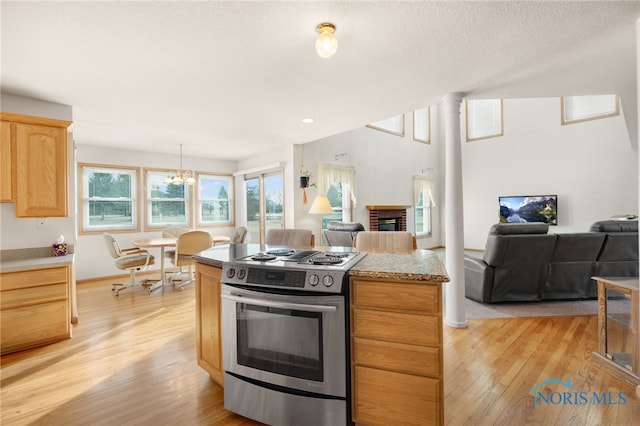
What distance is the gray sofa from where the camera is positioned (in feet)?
11.7

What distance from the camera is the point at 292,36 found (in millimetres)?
1973

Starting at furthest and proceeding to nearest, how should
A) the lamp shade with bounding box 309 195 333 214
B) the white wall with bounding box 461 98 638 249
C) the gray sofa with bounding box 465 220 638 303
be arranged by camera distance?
the white wall with bounding box 461 98 638 249 < the lamp shade with bounding box 309 195 333 214 < the gray sofa with bounding box 465 220 638 303

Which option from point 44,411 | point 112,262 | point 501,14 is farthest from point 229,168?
point 501,14

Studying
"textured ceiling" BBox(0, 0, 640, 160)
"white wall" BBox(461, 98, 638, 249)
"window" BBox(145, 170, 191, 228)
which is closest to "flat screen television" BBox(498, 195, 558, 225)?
"white wall" BBox(461, 98, 638, 249)

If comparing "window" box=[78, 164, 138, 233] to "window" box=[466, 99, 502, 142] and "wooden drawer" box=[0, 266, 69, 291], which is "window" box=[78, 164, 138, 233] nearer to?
"wooden drawer" box=[0, 266, 69, 291]

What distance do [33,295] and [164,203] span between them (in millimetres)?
3481

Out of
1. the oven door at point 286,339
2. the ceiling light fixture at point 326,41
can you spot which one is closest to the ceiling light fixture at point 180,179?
the oven door at point 286,339

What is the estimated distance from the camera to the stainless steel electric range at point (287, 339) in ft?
5.13

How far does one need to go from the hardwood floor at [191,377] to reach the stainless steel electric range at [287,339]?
0.28 m

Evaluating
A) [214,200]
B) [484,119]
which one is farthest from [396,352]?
[484,119]

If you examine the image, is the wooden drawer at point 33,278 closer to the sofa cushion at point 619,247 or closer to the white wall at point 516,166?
the white wall at point 516,166

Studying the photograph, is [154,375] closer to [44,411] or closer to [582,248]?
[44,411]

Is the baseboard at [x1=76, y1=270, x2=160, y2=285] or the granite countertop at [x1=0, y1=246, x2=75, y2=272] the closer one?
the granite countertop at [x1=0, y1=246, x2=75, y2=272]

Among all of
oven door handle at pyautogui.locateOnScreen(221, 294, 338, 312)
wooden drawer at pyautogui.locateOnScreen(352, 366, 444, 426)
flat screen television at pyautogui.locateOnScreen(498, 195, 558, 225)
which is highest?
flat screen television at pyautogui.locateOnScreen(498, 195, 558, 225)
